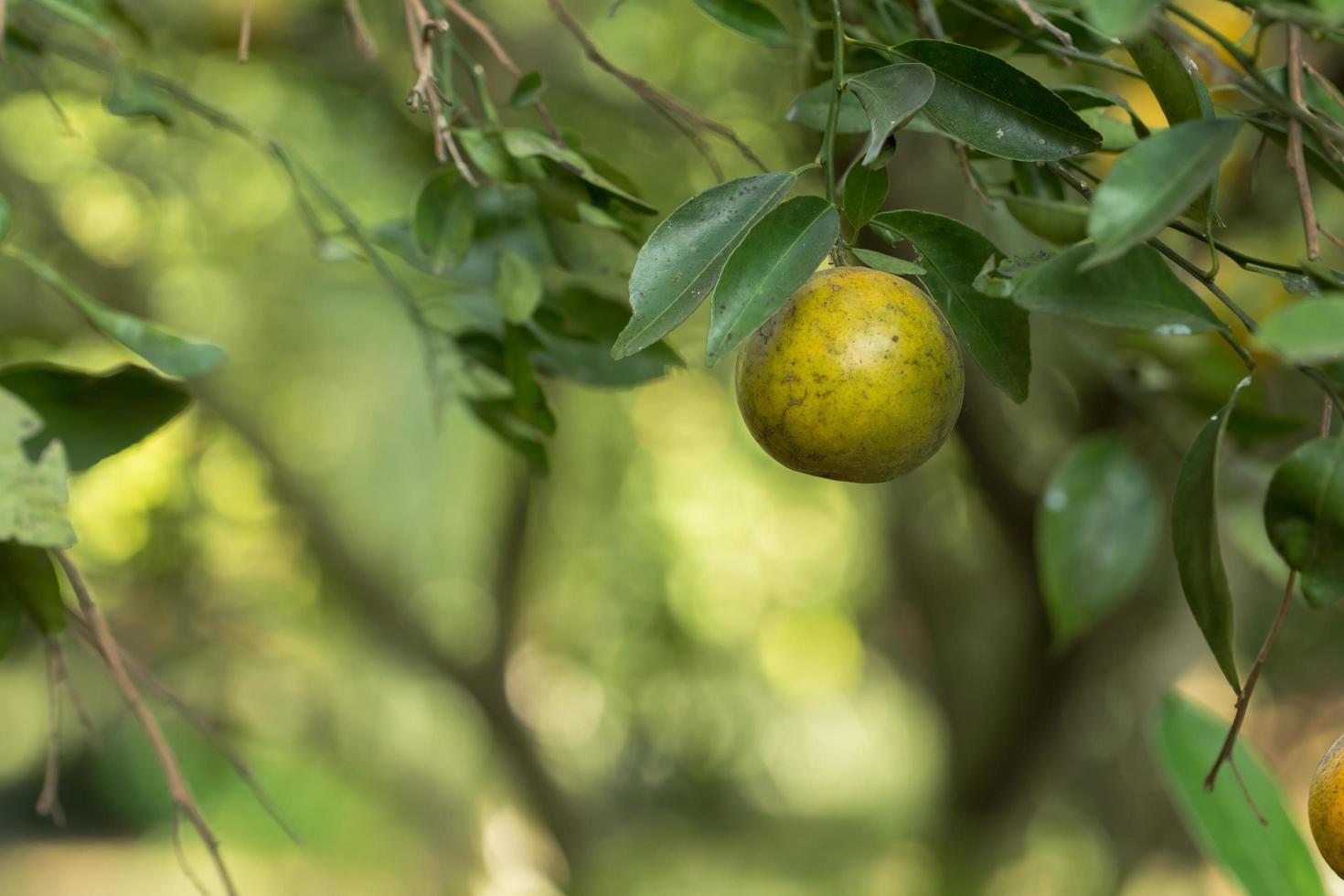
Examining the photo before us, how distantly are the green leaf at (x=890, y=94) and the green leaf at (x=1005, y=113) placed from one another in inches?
0.9

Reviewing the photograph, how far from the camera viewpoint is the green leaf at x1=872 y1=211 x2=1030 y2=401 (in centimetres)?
40

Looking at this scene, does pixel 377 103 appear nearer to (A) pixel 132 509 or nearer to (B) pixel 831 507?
(A) pixel 132 509

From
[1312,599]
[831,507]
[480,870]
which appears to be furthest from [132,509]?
[1312,599]

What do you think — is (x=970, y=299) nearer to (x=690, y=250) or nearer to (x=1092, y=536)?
(x=690, y=250)

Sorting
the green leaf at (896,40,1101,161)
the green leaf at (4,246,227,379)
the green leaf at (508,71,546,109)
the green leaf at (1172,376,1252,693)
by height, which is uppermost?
the green leaf at (896,40,1101,161)

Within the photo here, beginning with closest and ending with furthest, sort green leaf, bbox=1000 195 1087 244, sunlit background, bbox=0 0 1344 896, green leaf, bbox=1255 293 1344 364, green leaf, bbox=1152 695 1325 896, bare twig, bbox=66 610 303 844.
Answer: green leaf, bbox=1255 293 1344 364 < green leaf, bbox=1000 195 1087 244 < bare twig, bbox=66 610 303 844 < green leaf, bbox=1152 695 1325 896 < sunlit background, bbox=0 0 1344 896

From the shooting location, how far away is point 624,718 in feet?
11.8

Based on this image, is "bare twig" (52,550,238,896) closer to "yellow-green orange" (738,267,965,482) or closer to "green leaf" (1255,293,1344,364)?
"yellow-green orange" (738,267,965,482)

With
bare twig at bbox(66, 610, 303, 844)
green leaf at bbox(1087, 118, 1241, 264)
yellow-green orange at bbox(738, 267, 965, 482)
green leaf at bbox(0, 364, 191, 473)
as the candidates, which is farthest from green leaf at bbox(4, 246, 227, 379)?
green leaf at bbox(1087, 118, 1241, 264)

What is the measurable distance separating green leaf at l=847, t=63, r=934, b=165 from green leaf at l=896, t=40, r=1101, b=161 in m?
0.02

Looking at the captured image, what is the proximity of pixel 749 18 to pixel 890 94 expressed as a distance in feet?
0.74

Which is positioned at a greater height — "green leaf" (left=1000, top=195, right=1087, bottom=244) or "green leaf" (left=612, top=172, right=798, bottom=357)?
"green leaf" (left=1000, top=195, right=1087, bottom=244)

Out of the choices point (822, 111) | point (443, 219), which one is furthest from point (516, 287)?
point (822, 111)

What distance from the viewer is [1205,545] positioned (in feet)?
1.17
